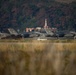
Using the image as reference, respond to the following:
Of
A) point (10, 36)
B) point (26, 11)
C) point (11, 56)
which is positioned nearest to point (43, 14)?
point (26, 11)

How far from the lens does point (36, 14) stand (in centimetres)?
8200

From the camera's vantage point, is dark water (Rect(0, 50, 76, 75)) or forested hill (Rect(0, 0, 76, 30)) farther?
forested hill (Rect(0, 0, 76, 30))

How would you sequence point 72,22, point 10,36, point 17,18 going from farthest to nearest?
point 17,18 < point 72,22 < point 10,36

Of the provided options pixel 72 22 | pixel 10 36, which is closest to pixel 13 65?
pixel 10 36

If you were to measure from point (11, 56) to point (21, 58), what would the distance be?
104 centimetres

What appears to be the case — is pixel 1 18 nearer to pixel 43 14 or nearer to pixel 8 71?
pixel 43 14

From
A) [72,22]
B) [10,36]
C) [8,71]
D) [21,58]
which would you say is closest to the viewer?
[8,71]

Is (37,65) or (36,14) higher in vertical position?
(37,65)

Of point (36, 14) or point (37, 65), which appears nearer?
point (37, 65)

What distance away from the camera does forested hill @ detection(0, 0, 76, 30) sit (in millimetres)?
76188

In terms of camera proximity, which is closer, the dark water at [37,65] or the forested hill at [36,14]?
the dark water at [37,65]

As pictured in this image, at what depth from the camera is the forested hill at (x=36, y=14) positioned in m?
76.2

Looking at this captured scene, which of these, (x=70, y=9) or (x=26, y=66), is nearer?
(x=26, y=66)

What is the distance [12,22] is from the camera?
7694cm
